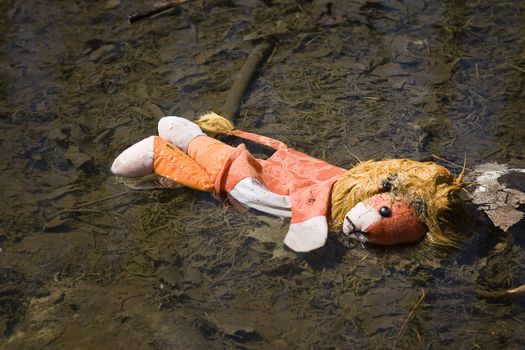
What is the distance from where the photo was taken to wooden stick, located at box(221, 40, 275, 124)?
16.4 feet

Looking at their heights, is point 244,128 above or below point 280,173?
below

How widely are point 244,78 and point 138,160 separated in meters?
1.47

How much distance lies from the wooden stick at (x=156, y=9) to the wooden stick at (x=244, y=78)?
1023 mm

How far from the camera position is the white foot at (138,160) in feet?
13.6

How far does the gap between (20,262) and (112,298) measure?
0.63 meters

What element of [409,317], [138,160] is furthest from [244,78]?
[409,317]

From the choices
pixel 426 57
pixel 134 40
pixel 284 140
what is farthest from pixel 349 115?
pixel 134 40

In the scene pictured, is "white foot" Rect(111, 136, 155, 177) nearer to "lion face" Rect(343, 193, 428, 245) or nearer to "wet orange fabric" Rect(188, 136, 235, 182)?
"wet orange fabric" Rect(188, 136, 235, 182)

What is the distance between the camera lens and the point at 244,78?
5336mm

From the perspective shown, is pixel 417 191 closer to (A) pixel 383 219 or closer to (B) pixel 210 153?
(A) pixel 383 219

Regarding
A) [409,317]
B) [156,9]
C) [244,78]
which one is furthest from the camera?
[156,9]

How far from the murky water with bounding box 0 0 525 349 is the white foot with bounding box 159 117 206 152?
0.33 metres

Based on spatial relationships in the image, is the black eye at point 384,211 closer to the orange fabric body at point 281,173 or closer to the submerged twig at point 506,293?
the orange fabric body at point 281,173

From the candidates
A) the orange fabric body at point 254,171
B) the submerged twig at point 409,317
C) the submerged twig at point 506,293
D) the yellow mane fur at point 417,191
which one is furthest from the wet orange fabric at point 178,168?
the submerged twig at point 506,293
